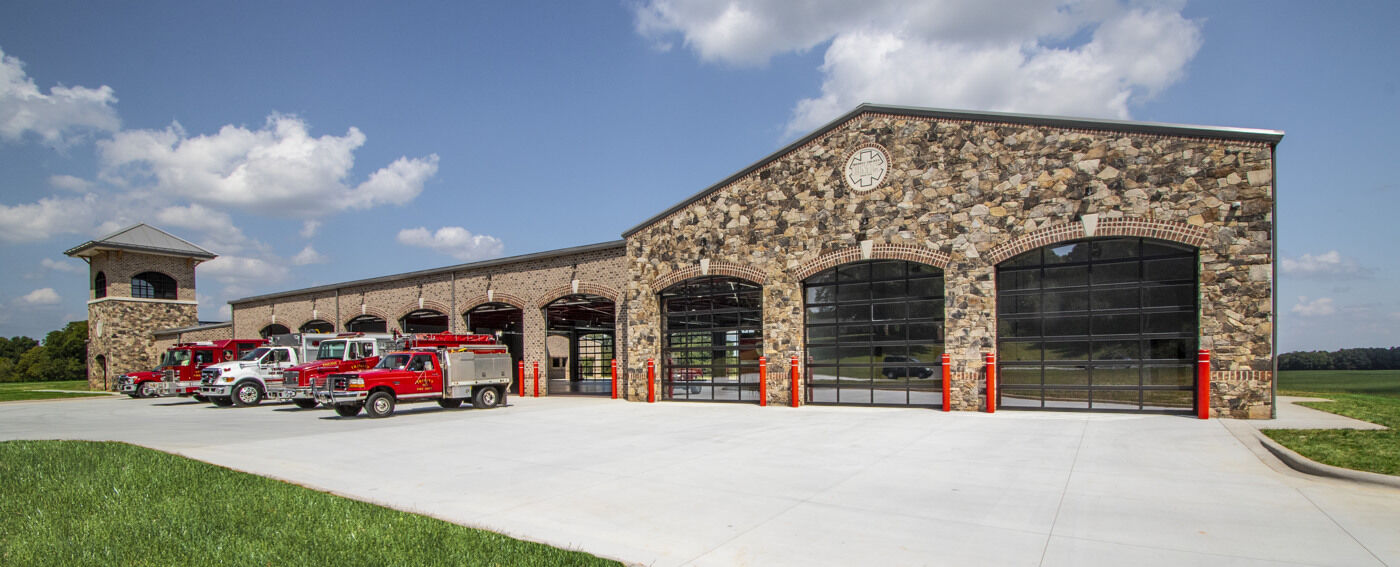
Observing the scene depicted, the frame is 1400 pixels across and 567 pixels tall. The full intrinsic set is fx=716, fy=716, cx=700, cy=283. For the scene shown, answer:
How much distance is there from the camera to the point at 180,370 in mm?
26859

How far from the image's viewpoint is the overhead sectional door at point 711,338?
20.3 m

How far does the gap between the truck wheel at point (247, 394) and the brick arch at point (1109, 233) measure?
23.4m

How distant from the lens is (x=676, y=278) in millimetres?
20953

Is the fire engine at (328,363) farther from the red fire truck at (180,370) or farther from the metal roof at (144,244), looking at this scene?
the metal roof at (144,244)

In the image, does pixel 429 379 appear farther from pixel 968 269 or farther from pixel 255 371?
pixel 968 269

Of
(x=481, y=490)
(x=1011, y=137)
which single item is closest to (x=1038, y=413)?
(x=1011, y=137)

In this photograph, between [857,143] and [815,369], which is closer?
[857,143]

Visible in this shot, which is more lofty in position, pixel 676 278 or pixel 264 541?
pixel 676 278

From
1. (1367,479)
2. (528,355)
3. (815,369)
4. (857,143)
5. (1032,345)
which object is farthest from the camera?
(528,355)

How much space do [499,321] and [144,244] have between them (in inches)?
939

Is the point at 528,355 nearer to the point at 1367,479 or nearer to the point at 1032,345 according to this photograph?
the point at 1032,345

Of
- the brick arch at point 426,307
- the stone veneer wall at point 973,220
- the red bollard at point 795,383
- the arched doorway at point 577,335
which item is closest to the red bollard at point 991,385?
the stone veneer wall at point 973,220

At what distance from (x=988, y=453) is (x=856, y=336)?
842cm

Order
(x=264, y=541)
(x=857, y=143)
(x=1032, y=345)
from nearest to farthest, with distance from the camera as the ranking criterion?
1. (x=264, y=541)
2. (x=1032, y=345)
3. (x=857, y=143)
